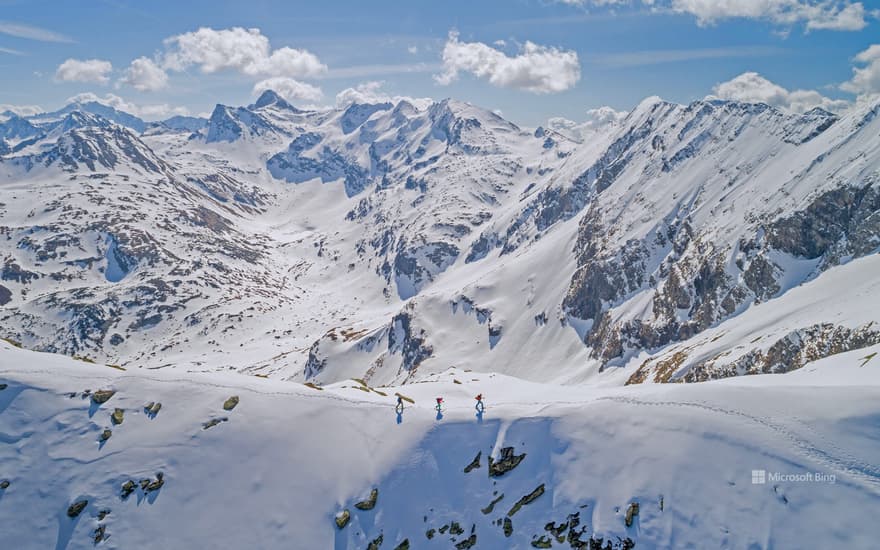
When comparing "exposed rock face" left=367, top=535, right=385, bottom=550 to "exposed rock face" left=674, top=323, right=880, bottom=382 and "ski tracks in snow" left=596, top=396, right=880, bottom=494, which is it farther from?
"exposed rock face" left=674, top=323, right=880, bottom=382

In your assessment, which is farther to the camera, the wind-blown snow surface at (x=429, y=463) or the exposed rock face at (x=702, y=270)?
the exposed rock face at (x=702, y=270)

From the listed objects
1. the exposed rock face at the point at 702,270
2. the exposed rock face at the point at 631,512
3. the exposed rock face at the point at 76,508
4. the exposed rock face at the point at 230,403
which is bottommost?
the exposed rock face at the point at 76,508

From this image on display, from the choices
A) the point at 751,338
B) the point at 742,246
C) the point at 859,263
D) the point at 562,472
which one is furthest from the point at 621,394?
the point at 742,246

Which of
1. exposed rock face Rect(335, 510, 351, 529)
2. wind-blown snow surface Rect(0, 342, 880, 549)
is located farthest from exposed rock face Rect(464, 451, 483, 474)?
exposed rock face Rect(335, 510, 351, 529)

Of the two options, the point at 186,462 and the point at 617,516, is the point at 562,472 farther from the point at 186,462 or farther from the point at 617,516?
the point at 186,462

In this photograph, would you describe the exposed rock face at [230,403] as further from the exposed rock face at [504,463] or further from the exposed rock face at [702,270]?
the exposed rock face at [702,270]
